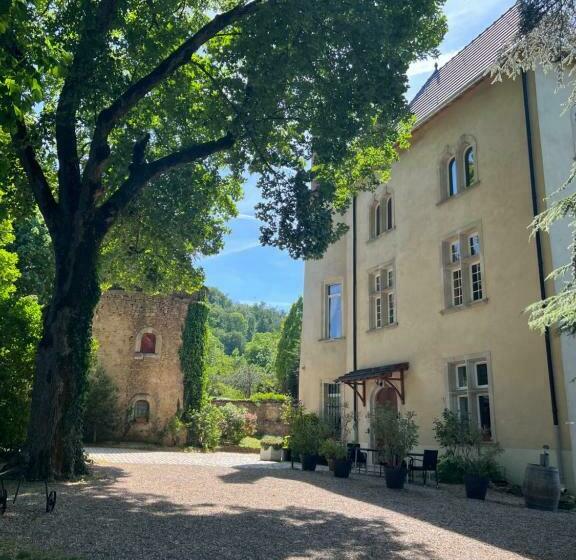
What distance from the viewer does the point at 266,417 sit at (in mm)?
27469

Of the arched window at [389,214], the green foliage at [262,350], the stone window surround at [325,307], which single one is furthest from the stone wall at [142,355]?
the green foliage at [262,350]

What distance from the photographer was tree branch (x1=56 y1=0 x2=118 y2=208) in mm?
9766

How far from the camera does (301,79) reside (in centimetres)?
1116

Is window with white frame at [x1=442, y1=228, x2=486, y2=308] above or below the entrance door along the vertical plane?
above

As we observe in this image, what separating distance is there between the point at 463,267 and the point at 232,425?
1423 cm

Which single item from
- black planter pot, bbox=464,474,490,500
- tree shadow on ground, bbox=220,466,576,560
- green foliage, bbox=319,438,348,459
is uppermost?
green foliage, bbox=319,438,348,459

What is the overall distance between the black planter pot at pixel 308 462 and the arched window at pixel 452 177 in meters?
8.58

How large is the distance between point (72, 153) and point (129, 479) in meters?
6.93

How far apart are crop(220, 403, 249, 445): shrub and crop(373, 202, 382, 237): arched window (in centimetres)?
1110

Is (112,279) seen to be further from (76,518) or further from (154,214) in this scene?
(76,518)

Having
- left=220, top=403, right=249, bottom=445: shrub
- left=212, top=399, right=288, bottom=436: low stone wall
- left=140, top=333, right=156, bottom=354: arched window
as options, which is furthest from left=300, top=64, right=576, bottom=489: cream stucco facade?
left=140, top=333, right=156, bottom=354: arched window

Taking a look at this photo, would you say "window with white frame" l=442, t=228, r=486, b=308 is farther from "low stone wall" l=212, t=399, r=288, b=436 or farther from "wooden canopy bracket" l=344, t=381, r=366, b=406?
"low stone wall" l=212, t=399, r=288, b=436

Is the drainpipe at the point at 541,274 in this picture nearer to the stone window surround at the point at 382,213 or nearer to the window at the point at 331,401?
the stone window surround at the point at 382,213

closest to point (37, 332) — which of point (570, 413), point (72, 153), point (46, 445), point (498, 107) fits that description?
point (46, 445)
